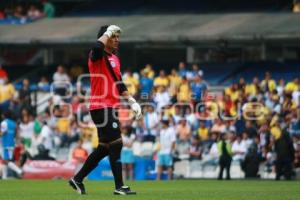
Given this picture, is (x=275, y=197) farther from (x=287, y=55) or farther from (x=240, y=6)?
(x=240, y=6)

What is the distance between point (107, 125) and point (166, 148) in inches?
573

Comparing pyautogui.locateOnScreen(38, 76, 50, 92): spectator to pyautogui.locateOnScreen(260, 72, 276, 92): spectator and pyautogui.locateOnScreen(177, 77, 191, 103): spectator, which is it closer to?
pyautogui.locateOnScreen(177, 77, 191, 103): spectator

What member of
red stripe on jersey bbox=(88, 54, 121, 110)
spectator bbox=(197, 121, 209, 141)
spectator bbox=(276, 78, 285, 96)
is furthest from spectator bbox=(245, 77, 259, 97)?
red stripe on jersey bbox=(88, 54, 121, 110)

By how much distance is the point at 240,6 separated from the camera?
39406 mm

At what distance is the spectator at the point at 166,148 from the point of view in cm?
2947

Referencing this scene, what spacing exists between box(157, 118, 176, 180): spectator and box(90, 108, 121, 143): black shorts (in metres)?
14.1

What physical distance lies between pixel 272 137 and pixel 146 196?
14456mm

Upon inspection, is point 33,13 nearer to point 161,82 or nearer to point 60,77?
point 60,77

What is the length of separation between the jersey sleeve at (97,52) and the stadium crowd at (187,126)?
519 inches

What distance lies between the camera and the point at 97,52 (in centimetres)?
1501

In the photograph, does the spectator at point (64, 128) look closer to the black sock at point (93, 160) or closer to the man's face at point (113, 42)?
the black sock at point (93, 160)

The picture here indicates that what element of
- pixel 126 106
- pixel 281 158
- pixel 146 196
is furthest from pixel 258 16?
pixel 146 196

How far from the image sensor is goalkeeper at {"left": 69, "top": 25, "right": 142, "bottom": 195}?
15211 mm

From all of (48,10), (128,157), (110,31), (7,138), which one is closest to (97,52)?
(110,31)
